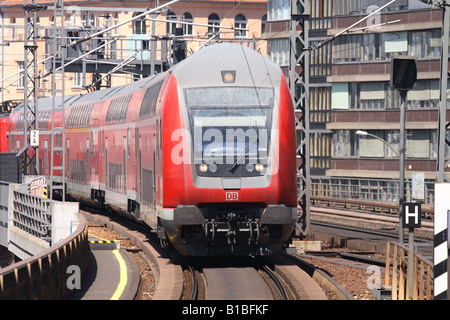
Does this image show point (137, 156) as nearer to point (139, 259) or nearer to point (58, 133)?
point (139, 259)

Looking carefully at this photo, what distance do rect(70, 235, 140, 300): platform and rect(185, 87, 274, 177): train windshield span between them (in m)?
2.60

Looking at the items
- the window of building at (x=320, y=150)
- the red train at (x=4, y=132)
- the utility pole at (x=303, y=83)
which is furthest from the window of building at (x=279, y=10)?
the utility pole at (x=303, y=83)

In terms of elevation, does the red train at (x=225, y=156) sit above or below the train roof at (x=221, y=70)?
below

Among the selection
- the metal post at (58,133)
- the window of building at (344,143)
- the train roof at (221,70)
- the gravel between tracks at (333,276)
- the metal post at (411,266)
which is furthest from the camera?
the window of building at (344,143)

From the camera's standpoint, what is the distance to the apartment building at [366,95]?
51.8 meters

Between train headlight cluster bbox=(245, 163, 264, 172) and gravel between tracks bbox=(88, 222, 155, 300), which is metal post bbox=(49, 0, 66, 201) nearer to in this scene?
gravel between tracks bbox=(88, 222, 155, 300)

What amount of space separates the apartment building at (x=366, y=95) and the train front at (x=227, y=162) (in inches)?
1175

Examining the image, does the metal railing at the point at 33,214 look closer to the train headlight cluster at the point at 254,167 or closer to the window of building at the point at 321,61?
the train headlight cluster at the point at 254,167

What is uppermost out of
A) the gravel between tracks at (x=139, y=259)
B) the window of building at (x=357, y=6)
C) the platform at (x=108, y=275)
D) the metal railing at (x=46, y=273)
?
the window of building at (x=357, y=6)

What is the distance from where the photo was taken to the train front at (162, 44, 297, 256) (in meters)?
18.2

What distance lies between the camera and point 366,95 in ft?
180

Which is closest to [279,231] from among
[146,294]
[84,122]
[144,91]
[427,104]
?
[146,294]

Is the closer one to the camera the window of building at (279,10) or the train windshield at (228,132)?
the train windshield at (228,132)

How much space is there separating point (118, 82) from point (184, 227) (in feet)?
194
